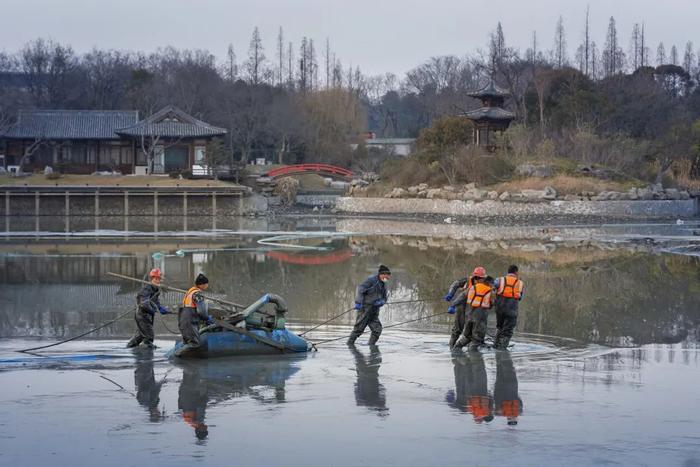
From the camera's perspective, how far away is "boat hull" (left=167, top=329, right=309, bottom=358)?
46.7 ft

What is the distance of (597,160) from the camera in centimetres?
5728

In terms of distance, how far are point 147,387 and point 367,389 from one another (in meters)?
2.80

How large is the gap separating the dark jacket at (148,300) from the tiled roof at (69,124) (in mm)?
52938

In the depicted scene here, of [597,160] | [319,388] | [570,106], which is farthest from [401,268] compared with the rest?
[570,106]

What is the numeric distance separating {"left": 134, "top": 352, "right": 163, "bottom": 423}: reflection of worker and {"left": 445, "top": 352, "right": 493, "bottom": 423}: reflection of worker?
3.49m

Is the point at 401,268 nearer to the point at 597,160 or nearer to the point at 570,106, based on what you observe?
the point at 597,160

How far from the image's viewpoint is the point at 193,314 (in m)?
13.8

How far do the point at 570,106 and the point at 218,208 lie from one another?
2305 centimetres

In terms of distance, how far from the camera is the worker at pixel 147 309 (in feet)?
48.7

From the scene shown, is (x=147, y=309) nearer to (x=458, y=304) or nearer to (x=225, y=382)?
(x=225, y=382)

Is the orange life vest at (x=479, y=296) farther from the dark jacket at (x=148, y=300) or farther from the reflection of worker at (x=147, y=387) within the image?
the reflection of worker at (x=147, y=387)

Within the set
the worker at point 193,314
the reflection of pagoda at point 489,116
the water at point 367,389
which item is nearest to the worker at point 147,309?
the water at point 367,389

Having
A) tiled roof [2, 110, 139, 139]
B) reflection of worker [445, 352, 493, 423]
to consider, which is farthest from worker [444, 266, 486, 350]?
tiled roof [2, 110, 139, 139]

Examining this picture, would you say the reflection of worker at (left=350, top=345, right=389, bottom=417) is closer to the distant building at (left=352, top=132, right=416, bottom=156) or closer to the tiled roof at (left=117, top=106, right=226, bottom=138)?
the tiled roof at (left=117, top=106, right=226, bottom=138)
